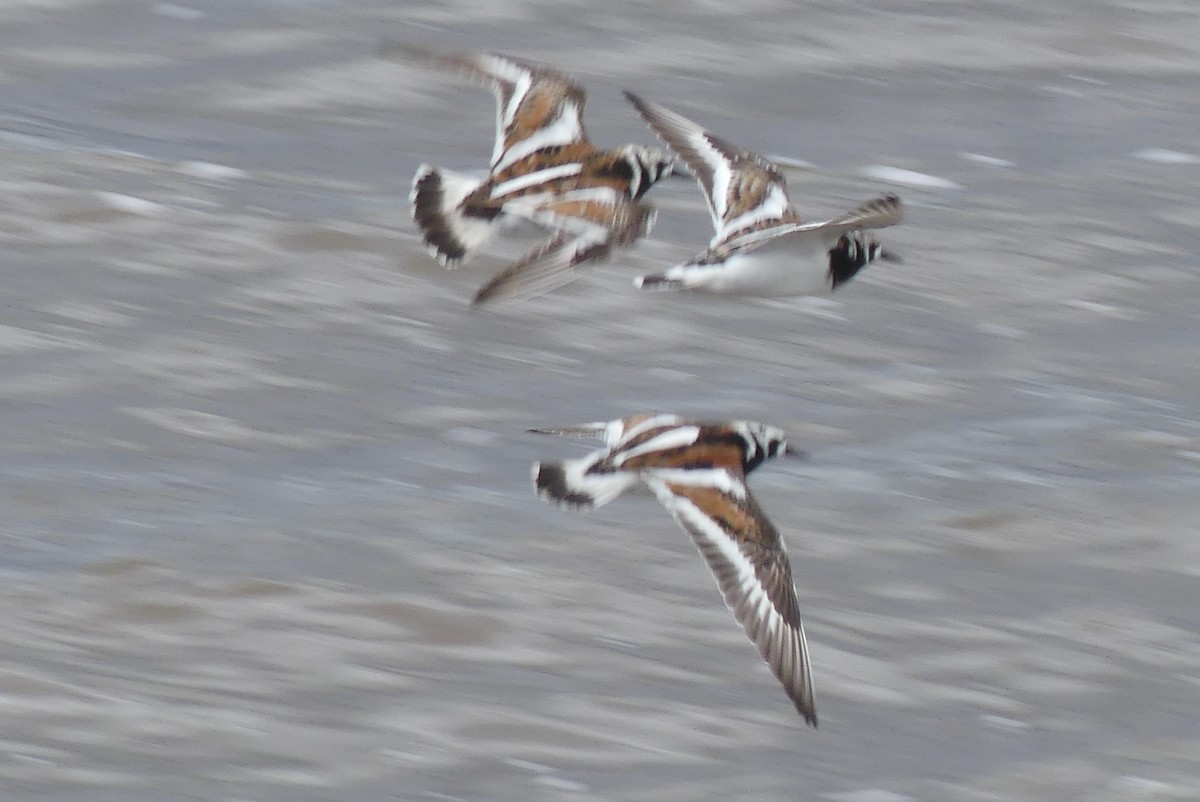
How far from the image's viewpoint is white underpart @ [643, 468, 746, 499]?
Result: 4676mm

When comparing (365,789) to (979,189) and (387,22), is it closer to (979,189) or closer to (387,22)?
(979,189)

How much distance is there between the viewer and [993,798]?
447 centimetres

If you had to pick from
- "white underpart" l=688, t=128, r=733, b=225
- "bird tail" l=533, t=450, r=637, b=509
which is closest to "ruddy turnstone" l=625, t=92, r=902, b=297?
"white underpart" l=688, t=128, r=733, b=225

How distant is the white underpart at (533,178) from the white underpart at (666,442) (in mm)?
909

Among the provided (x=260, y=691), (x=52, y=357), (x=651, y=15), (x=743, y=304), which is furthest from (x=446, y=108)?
(x=260, y=691)

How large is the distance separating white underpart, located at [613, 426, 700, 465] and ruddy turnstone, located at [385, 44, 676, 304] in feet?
1.56

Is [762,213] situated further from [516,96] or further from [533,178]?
[516,96]

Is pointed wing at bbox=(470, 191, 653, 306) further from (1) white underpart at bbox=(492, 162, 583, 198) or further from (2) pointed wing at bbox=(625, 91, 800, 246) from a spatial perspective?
(2) pointed wing at bbox=(625, 91, 800, 246)

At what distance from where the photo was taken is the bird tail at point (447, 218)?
5.51 m

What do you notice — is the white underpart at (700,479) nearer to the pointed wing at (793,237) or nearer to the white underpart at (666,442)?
the white underpart at (666,442)

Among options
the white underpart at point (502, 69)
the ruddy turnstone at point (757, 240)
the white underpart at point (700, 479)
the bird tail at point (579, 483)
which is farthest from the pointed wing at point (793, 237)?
the white underpart at point (502, 69)

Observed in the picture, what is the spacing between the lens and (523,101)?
5836 mm

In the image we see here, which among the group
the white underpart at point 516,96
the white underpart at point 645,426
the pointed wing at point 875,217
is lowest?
the white underpart at point 645,426

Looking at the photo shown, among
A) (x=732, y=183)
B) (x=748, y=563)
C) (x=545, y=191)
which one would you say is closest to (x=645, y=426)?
(x=748, y=563)
